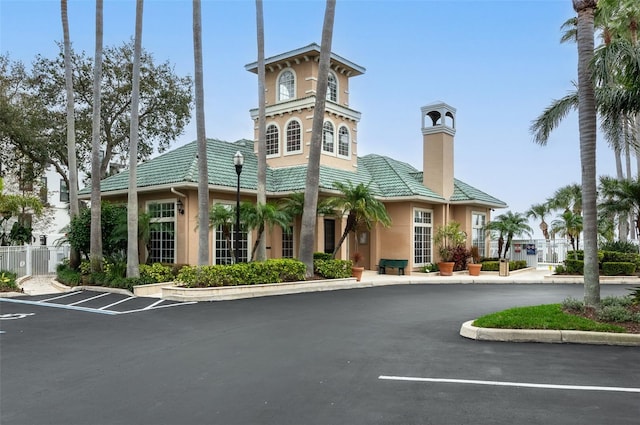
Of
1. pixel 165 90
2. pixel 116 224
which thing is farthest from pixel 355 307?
pixel 165 90

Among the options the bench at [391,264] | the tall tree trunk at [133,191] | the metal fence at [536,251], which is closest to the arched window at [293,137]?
the bench at [391,264]

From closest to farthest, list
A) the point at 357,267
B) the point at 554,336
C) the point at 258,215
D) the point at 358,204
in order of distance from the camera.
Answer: the point at 554,336 → the point at 258,215 → the point at 358,204 → the point at 357,267

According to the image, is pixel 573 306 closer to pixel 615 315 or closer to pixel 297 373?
pixel 615 315

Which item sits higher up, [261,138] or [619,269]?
[261,138]

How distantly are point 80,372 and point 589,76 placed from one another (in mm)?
10431

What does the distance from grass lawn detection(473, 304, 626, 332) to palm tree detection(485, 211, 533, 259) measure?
51.7 ft

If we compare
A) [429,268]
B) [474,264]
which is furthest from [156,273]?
[474,264]

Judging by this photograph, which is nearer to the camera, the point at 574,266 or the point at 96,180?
the point at 96,180

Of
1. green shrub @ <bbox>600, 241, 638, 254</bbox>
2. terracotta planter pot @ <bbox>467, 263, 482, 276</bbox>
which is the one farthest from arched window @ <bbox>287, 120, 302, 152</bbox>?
green shrub @ <bbox>600, 241, 638, 254</bbox>

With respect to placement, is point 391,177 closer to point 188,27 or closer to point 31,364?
point 188,27

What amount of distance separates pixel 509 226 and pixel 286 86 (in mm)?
13577

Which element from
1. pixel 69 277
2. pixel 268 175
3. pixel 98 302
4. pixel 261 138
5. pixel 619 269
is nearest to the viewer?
pixel 98 302

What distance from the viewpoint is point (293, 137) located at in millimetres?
21484

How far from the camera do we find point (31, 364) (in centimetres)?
655
